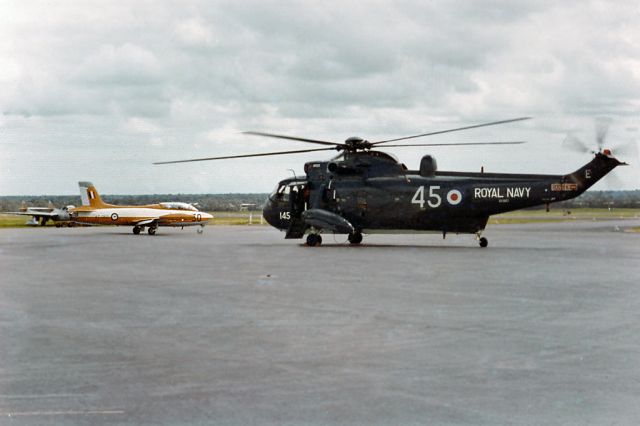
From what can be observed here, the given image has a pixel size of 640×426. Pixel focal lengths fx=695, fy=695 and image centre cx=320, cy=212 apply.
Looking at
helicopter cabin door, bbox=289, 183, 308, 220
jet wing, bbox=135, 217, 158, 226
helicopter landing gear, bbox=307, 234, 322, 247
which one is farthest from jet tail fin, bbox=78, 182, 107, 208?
helicopter landing gear, bbox=307, 234, 322, 247

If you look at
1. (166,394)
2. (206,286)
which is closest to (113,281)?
(206,286)

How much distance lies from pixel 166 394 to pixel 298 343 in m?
2.94

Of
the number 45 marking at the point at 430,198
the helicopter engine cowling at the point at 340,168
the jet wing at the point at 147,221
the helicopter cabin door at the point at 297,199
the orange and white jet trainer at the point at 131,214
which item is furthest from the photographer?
the jet wing at the point at 147,221

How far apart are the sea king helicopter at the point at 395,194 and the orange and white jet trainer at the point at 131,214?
12390 mm

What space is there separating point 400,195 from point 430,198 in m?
1.32

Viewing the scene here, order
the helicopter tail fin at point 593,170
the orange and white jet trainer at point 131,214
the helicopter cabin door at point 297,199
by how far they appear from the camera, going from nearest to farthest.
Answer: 1. the helicopter tail fin at point 593,170
2. the helicopter cabin door at point 297,199
3. the orange and white jet trainer at point 131,214

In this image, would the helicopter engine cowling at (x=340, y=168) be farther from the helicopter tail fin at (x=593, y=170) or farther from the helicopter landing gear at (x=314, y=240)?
the helicopter tail fin at (x=593, y=170)

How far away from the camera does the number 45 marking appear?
29.5 m

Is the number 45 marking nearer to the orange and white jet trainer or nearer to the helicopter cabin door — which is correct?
the helicopter cabin door

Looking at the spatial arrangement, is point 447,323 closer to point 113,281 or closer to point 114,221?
point 113,281

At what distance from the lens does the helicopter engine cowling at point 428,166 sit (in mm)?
30156

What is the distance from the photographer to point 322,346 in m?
9.89

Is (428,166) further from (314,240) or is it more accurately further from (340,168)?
(314,240)

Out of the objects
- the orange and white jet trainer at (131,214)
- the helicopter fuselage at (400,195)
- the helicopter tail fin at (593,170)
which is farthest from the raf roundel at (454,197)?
the orange and white jet trainer at (131,214)
